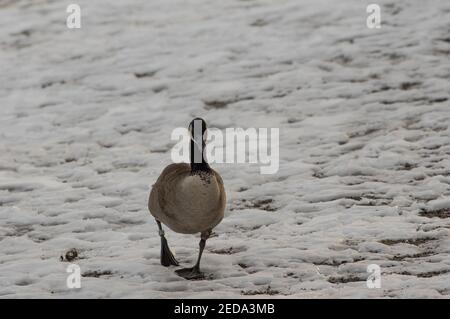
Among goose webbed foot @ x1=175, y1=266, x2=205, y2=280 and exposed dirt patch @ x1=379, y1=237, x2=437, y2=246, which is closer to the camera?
goose webbed foot @ x1=175, y1=266, x2=205, y2=280

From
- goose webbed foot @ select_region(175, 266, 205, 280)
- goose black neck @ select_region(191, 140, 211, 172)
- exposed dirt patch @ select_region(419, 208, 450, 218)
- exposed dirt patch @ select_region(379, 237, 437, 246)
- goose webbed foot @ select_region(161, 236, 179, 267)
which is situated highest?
goose black neck @ select_region(191, 140, 211, 172)

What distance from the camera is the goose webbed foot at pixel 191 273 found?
698 centimetres

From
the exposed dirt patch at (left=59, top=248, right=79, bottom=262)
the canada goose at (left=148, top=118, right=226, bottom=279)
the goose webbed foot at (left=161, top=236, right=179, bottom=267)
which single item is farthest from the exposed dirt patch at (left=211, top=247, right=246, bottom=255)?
the exposed dirt patch at (left=59, top=248, right=79, bottom=262)

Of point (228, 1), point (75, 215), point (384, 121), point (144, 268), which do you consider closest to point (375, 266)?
point (144, 268)

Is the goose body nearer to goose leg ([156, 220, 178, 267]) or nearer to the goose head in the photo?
the goose head

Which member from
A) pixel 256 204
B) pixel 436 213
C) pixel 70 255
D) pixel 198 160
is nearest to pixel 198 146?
pixel 198 160

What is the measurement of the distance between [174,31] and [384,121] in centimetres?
661

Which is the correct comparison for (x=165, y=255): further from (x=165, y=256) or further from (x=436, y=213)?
(x=436, y=213)

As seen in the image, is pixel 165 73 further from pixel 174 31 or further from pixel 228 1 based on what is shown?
pixel 228 1

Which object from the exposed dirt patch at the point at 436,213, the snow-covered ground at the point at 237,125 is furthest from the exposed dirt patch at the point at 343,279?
the exposed dirt patch at the point at 436,213

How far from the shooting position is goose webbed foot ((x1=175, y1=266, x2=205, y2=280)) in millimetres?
6977

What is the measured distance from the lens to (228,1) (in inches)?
710

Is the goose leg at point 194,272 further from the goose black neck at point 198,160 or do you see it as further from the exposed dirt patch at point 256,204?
the exposed dirt patch at point 256,204

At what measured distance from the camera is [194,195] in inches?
251
